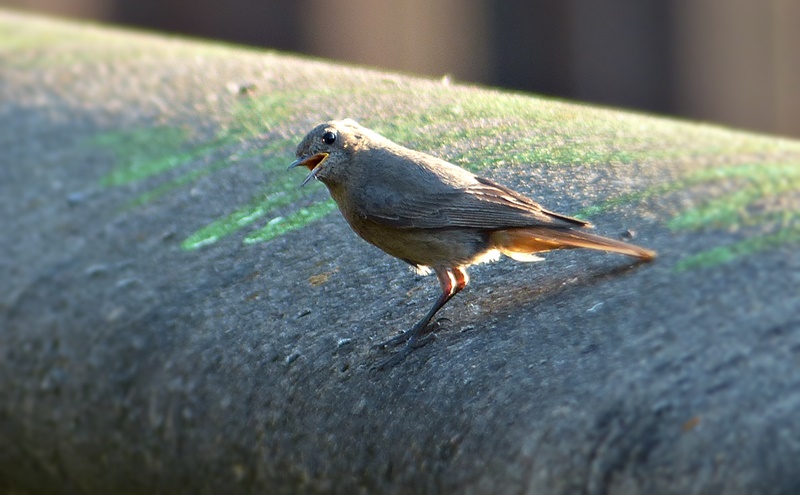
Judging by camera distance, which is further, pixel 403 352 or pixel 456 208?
pixel 456 208

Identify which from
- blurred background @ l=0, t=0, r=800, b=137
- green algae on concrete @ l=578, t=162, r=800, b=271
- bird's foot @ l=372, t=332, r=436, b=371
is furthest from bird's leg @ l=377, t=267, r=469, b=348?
blurred background @ l=0, t=0, r=800, b=137

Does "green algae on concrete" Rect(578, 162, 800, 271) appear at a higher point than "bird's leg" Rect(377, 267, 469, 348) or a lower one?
higher

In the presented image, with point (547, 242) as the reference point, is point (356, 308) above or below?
below

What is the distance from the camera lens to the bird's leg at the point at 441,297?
363 centimetres

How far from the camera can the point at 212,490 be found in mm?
3908

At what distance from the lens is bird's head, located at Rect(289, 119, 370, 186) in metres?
3.94

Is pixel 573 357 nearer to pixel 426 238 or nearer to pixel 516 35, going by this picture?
pixel 426 238

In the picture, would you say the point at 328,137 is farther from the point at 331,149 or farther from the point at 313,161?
the point at 313,161

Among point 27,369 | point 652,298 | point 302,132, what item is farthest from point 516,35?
point 652,298

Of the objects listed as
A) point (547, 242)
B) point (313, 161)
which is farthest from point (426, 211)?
point (313, 161)

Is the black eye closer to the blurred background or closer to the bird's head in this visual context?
the bird's head

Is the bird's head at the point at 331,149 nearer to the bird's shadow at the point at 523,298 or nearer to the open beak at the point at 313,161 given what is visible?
the open beak at the point at 313,161

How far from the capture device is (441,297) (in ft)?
12.4

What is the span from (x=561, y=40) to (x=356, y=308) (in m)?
9.97
